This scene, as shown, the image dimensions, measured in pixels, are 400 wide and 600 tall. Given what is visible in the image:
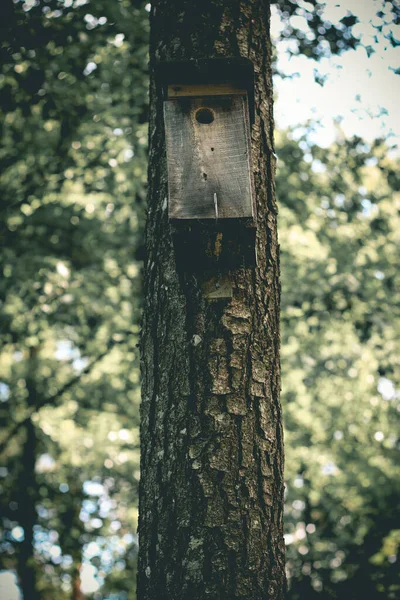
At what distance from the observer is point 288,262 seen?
698 cm

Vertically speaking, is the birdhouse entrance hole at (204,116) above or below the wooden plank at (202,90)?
below

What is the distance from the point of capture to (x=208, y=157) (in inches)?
74.2

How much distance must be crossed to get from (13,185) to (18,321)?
5.44 feet

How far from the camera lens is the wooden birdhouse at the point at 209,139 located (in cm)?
180

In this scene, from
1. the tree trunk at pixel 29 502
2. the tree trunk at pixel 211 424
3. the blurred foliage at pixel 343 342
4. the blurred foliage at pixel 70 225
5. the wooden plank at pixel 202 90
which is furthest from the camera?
the tree trunk at pixel 29 502

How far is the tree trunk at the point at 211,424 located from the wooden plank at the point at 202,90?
0.29 m

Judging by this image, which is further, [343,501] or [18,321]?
[343,501]

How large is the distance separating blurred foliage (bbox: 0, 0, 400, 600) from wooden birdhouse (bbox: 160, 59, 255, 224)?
6.78 feet

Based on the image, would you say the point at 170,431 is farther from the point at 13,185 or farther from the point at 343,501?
the point at 343,501

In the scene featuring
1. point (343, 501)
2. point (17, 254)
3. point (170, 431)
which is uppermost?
point (17, 254)

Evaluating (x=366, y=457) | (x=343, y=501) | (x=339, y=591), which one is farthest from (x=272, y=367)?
(x=343, y=501)

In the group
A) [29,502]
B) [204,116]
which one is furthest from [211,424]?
[29,502]

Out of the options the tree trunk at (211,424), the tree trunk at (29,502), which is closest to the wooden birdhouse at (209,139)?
the tree trunk at (211,424)

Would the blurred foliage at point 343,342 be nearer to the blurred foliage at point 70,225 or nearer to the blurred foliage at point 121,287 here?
the blurred foliage at point 121,287
